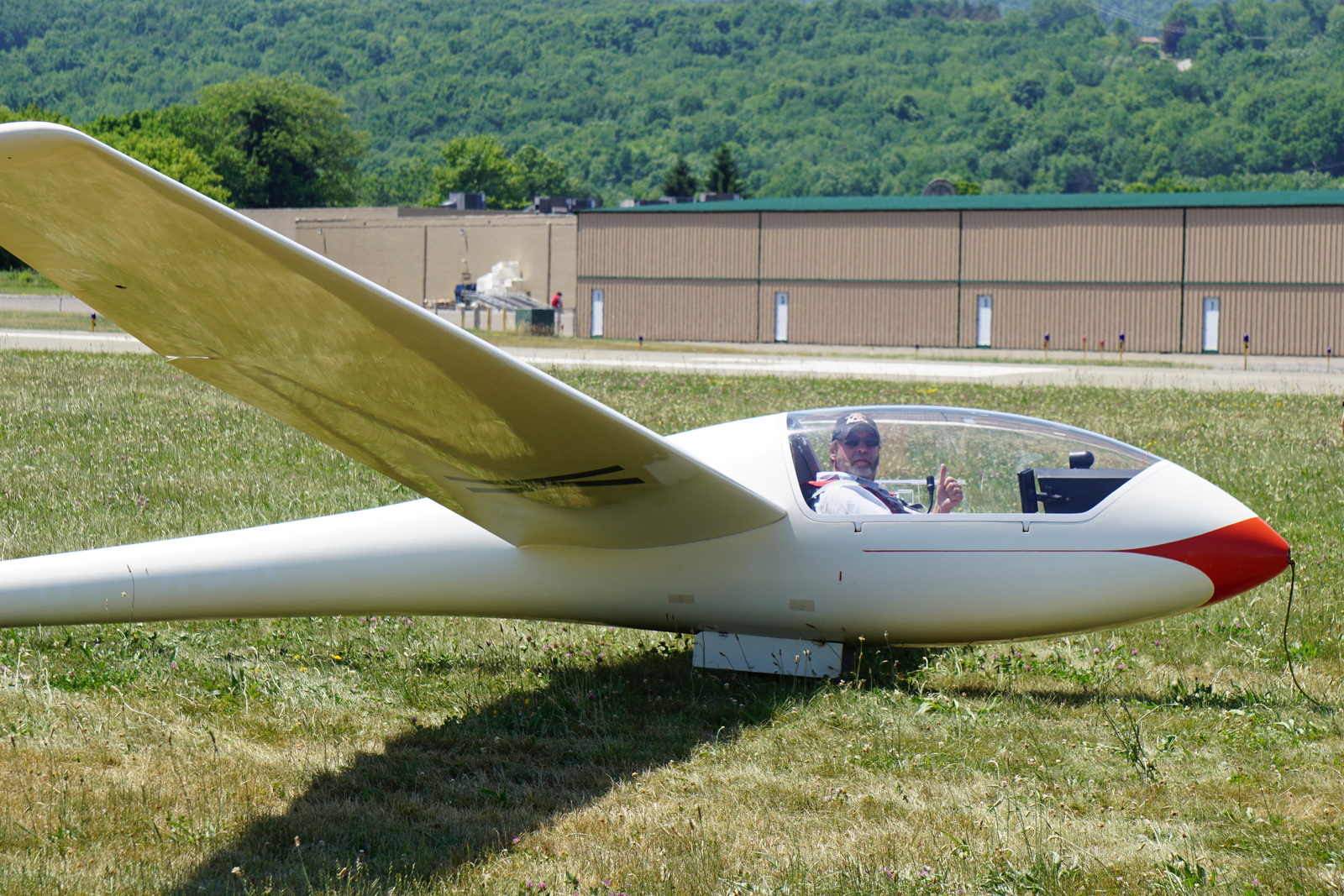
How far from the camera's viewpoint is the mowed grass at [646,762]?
474 cm

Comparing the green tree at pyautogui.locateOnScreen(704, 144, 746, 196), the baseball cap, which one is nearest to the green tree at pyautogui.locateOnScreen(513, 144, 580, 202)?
the green tree at pyautogui.locateOnScreen(704, 144, 746, 196)

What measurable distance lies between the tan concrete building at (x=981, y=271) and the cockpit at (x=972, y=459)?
46910 mm

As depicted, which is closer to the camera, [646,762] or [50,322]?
[646,762]

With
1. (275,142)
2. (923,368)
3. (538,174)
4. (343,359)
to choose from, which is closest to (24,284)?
(275,142)

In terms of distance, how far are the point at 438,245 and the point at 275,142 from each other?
2572 inches

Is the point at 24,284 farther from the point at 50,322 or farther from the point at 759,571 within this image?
the point at 759,571

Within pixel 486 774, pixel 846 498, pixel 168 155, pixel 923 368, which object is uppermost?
pixel 168 155

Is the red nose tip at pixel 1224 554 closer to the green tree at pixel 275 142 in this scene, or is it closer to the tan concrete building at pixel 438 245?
the tan concrete building at pixel 438 245

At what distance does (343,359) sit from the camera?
15.7ft

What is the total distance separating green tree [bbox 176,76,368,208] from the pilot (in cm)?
13350

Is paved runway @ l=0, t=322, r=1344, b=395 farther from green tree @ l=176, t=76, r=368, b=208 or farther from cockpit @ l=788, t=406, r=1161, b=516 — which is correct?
green tree @ l=176, t=76, r=368, b=208

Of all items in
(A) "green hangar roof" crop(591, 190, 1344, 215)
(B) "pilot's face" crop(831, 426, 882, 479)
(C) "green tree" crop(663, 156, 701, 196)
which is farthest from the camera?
(C) "green tree" crop(663, 156, 701, 196)

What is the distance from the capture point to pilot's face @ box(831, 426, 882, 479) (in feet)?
22.7

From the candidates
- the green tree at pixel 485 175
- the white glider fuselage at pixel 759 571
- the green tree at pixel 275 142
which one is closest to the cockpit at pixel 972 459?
the white glider fuselage at pixel 759 571
